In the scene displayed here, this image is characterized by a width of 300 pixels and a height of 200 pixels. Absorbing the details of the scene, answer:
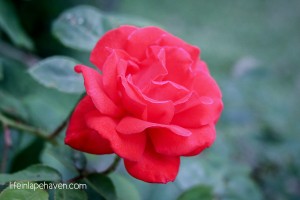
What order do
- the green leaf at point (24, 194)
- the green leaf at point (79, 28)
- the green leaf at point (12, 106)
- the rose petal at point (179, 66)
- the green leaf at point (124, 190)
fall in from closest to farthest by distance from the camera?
the green leaf at point (24, 194) < the rose petal at point (179, 66) < the green leaf at point (124, 190) < the green leaf at point (79, 28) < the green leaf at point (12, 106)

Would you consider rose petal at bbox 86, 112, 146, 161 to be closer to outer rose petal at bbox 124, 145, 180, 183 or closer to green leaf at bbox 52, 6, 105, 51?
outer rose petal at bbox 124, 145, 180, 183

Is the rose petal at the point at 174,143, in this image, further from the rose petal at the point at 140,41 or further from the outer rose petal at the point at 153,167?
the rose petal at the point at 140,41

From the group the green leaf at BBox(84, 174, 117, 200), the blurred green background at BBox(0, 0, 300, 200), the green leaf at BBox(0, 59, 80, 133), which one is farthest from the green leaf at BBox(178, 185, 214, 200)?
the green leaf at BBox(0, 59, 80, 133)

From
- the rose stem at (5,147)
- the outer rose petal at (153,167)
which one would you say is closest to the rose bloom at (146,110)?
the outer rose petal at (153,167)

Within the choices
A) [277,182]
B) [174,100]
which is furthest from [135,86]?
[277,182]

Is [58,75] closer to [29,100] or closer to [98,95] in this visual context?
[98,95]

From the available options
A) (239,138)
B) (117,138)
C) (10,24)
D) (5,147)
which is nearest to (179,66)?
(117,138)

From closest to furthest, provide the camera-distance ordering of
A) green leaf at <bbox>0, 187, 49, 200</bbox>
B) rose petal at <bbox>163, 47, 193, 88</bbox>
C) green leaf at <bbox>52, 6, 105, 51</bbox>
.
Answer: green leaf at <bbox>0, 187, 49, 200</bbox> → rose petal at <bbox>163, 47, 193, 88</bbox> → green leaf at <bbox>52, 6, 105, 51</bbox>
